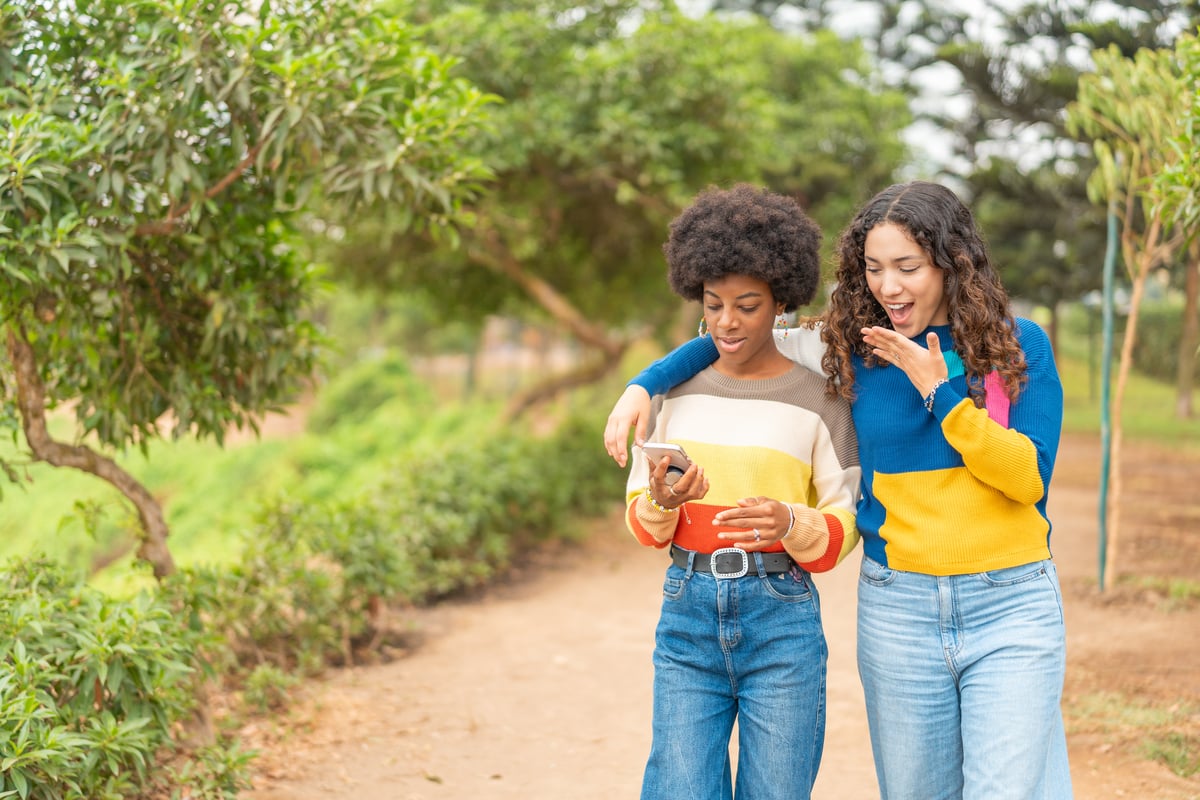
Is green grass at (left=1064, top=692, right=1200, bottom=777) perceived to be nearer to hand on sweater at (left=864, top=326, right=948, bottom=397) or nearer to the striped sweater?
the striped sweater

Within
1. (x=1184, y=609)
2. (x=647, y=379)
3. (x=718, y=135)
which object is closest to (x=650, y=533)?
(x=647, y=379)

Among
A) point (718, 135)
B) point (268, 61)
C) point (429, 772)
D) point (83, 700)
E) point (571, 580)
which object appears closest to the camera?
point (83, 700)

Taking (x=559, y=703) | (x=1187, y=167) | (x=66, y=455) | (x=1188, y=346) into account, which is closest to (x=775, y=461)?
(x=1187, y=167)

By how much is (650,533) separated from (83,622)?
1.89m

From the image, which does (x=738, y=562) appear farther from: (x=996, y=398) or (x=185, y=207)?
(x=185, y=207)

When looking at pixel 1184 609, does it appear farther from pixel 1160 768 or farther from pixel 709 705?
pixel 709 705

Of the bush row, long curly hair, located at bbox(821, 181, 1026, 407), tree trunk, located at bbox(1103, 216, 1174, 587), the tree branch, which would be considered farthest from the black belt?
tree trunk, located at bbox(1103, 216, 1174, 587)

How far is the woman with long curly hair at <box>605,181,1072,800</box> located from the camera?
2.07 metres

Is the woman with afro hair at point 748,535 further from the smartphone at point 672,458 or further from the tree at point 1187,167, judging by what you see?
the tree at point 1187,167

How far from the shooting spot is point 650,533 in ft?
7.78

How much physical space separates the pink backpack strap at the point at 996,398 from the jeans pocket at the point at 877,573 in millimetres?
374

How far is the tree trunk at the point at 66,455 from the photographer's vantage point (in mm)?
3744

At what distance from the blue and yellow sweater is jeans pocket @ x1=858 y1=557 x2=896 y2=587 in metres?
0.01

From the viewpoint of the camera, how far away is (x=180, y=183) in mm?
3502
